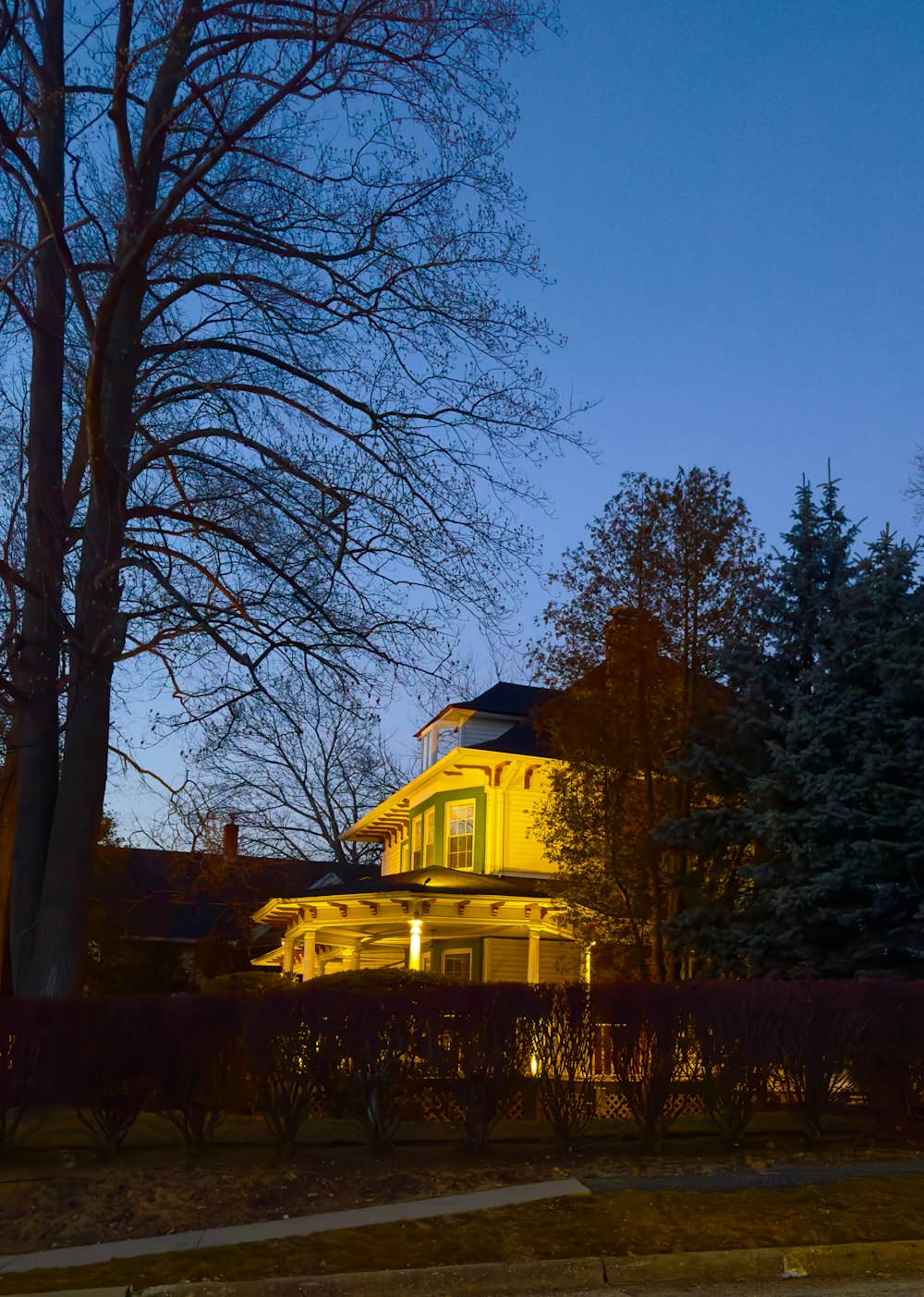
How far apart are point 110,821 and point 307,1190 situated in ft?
84.9

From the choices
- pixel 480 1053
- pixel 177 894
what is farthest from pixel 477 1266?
pixel 177 894

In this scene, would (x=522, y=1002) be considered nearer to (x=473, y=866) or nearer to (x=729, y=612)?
(x=729, y=612)

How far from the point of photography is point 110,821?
109 feet

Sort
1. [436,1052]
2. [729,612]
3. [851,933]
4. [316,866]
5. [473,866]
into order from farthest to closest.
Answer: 1. [316,866]
2. [473,866]
3. [729,612]
4. [851,933]
5. [436,1052]

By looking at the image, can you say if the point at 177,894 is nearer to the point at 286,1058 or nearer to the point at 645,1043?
the point at 286,1058

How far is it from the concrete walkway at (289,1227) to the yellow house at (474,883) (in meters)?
12.3

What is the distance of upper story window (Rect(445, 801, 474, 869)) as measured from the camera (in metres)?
26.2

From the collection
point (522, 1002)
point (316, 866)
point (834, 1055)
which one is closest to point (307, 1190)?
point (522, 1002)

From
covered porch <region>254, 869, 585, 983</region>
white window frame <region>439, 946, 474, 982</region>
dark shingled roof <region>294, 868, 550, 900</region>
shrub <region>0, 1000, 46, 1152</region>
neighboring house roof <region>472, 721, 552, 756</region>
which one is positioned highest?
neighboring house roof <region>472, 721, 552, 756</region>

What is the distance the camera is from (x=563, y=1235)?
24.6ft

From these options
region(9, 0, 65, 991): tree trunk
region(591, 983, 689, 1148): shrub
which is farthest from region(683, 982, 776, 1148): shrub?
region(9, 0, 65, 991): tree trunk

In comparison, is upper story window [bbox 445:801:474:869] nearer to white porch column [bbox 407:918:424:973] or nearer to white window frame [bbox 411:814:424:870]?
white window frame [bbox 411:814:424:870]

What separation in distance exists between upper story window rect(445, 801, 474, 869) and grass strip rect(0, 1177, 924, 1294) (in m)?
17.6

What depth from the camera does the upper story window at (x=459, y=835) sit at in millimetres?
26156
